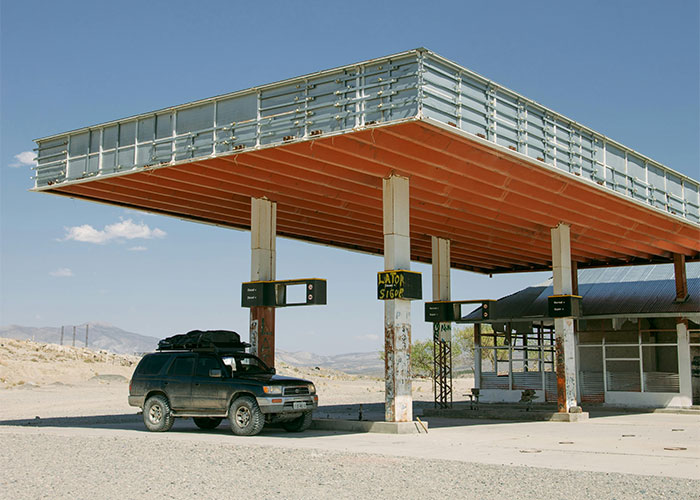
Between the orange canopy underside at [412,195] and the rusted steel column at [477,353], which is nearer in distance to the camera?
the orange canopy underside at [412,195]

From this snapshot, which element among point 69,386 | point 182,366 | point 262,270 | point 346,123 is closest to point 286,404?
point 182,366

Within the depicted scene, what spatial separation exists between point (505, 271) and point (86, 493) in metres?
33.9

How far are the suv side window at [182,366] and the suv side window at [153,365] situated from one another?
0.37 metres

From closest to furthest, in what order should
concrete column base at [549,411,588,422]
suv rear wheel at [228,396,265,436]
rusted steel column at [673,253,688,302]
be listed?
suv rear wheel at [228,396,265,436], concrete column base at [549,411,588,422], rusted steel column at [673,253,688,302]

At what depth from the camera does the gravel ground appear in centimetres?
996

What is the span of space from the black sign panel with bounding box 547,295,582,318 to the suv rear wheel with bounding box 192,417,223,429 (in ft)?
39.6

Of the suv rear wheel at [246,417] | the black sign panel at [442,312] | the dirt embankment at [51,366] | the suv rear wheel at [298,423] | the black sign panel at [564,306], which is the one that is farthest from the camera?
the dirt embankment at [51,366]

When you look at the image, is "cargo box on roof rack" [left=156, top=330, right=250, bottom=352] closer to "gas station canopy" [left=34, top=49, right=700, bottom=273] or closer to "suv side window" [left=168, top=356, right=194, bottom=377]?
"suv side window" [left=168, top=356, right=194, bottom=377]

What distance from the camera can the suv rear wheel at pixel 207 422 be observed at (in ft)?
66.1

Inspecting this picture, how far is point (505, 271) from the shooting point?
41.8 m

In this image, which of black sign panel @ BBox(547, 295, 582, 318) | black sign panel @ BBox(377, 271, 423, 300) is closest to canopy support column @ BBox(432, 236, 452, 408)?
black sign panel @ BBox(547, 295, 582, 318)

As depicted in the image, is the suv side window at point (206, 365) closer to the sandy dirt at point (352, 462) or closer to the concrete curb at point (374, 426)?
the sandy dirt at point (352, 462)

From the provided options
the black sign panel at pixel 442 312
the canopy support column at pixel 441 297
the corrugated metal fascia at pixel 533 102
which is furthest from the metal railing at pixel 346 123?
the canopy support column at pixel 441 297

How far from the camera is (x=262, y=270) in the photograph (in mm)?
23000
